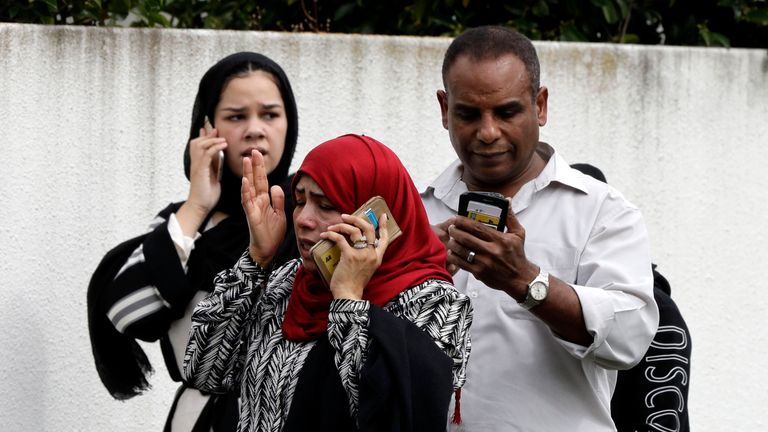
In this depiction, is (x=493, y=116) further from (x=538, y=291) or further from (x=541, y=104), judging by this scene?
→ (x=538, y=291)

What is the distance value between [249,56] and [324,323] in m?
1.32

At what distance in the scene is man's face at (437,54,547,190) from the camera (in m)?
3.10

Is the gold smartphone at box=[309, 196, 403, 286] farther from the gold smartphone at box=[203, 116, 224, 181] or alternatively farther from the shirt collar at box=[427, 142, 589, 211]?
the gold smartphone at box=[203, 116, 224, 181]

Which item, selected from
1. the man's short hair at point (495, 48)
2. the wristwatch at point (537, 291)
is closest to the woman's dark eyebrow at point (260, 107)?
the man's short hair at point (495, 48)

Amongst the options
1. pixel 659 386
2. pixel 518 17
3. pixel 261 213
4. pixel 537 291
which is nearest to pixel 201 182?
pixel 261 213

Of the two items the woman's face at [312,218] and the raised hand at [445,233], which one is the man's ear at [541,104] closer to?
the raised hand at [445,233]

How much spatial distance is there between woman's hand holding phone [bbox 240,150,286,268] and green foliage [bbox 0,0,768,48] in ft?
7.60

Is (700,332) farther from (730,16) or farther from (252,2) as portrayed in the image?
(252,2)

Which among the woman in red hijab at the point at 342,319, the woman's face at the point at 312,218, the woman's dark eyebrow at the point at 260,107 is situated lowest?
the woman in red hijab at the point at 342,319

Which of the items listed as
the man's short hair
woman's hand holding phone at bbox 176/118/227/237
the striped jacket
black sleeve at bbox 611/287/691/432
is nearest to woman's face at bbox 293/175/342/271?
the striped jacket

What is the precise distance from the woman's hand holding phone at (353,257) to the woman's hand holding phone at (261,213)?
37cm

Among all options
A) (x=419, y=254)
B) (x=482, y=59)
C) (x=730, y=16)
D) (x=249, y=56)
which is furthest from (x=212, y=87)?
(x=730, y=16)

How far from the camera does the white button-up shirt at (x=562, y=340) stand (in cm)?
293

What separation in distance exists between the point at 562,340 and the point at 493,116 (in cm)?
61
